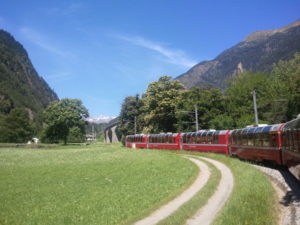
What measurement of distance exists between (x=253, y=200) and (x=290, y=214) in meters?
1.46

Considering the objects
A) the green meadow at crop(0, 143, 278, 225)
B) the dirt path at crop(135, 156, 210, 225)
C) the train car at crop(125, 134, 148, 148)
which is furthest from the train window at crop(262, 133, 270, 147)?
the train car at crop(125, 134, 148, 148)

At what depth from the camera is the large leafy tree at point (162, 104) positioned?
2766 inches

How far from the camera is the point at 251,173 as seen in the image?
59.0ft

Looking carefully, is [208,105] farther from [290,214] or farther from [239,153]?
[290,214]

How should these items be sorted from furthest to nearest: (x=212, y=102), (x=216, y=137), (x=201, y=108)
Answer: (x=212, y=102) → (x=201, y=108) → (x=216, y=137)

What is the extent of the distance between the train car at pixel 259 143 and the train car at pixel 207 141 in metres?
2.98

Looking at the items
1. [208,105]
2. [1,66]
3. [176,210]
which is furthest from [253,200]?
[1,66]

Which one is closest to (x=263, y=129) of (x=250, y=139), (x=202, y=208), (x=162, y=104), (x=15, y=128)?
(x=250, y=139)

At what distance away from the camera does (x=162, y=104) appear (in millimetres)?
69688

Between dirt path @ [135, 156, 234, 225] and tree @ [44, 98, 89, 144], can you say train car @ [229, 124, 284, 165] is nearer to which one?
dirt path @ [135, 156, 234, 225]

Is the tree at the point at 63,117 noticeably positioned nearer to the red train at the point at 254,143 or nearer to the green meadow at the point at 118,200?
the red train at the point at 254,143

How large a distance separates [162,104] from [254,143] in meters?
45.7

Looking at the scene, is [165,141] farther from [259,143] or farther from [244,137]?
[259,143]

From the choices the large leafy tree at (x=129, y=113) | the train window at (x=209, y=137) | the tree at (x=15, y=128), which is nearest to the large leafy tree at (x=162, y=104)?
the large leafy tree at (x=129, y=113)
